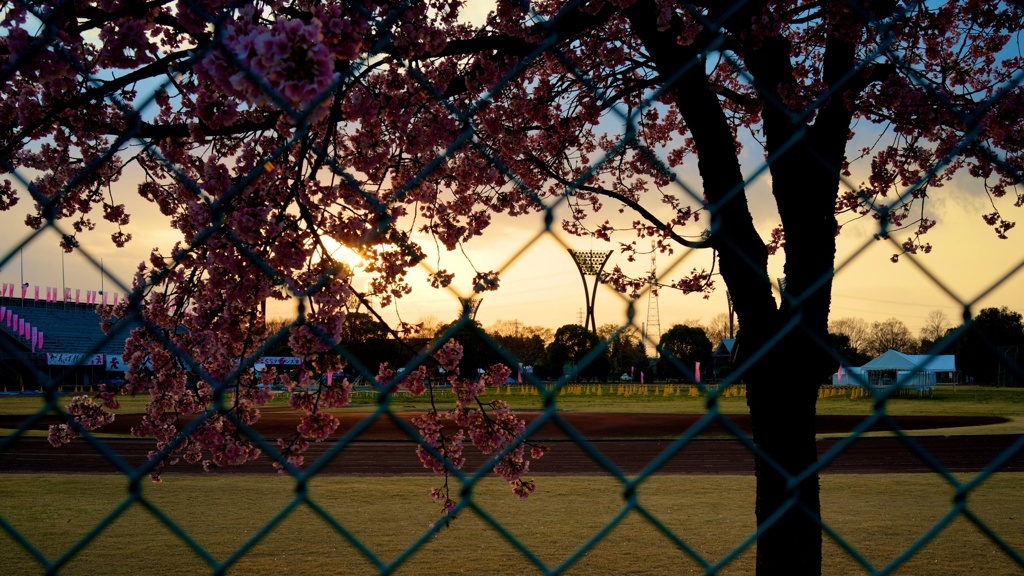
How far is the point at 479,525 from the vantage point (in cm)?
720

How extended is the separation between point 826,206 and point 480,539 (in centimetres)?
406

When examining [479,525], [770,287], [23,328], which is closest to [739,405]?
[479,525]

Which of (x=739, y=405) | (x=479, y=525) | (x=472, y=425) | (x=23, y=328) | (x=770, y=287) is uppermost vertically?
(x=23, y=328)

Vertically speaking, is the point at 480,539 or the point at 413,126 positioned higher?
the point at 413,126

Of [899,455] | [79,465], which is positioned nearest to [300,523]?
[79,465]

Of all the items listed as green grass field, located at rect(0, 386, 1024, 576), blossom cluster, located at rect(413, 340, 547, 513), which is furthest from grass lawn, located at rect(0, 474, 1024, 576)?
blossom cluster, located at rect(413, 340, 547, 513)

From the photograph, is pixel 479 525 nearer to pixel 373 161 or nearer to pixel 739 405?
pixel 373 161

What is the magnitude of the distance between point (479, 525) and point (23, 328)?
1612 inches

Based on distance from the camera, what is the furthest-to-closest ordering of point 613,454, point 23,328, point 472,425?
1. point 23,328
2. point 613,454
3. point 472,425

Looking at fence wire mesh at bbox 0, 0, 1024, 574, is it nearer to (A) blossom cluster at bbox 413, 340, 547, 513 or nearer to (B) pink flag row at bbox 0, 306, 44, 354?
(A) blossom cluster at bbox 413, 340, 547, 513

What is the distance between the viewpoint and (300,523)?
732cm

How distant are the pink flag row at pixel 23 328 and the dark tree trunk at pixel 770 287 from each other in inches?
1673

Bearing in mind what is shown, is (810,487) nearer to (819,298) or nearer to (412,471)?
(819,298)

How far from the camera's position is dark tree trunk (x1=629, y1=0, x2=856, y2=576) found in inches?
159
